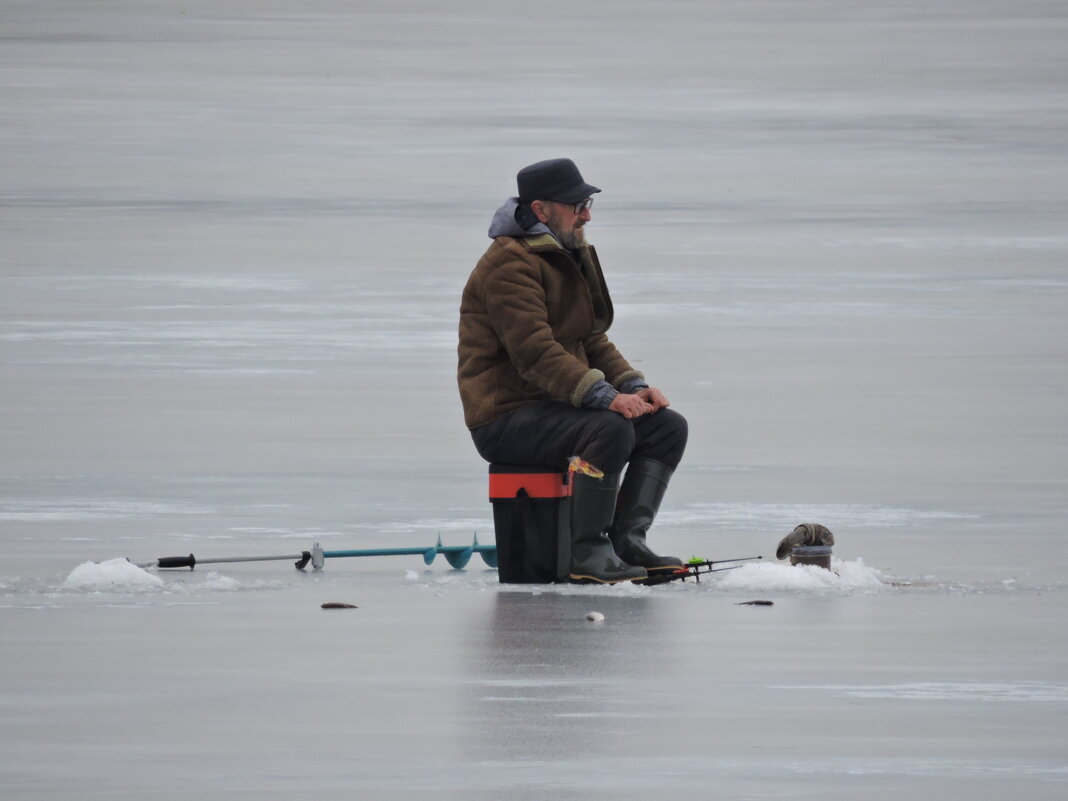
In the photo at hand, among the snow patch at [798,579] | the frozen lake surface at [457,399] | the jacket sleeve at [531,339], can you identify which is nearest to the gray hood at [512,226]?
the jacket sleeve at [531,339]

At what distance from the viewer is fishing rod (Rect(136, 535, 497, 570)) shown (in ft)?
29.2

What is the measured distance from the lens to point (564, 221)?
A: 9.04 meters

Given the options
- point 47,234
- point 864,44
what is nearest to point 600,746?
point 47,234

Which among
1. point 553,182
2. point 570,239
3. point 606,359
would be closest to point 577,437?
point 606,359

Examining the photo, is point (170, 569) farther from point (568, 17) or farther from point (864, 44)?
point (568, 17)

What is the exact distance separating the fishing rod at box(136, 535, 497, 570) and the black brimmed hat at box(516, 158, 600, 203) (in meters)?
1.27

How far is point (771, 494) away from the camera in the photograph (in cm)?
1059

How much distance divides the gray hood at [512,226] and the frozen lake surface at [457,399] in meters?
1.23

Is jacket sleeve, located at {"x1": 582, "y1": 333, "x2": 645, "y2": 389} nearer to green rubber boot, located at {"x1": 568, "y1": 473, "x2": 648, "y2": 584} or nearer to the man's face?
the man's face

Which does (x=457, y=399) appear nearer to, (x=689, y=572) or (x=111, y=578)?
(x=689, y=572)

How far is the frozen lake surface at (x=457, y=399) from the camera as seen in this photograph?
6.23 m

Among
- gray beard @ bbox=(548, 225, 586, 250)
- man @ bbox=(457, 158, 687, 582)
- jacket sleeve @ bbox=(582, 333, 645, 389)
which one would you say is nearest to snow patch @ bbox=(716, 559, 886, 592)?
man @ bbox=(457, 158, 687, 582)

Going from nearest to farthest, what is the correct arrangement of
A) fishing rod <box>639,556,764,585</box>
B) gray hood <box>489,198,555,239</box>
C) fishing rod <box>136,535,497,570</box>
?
fishing rod <box>639,556,764,585</box>, fishing rod <box>136,535,497,570</box>, gray hood <box>489,198,555,239</box>

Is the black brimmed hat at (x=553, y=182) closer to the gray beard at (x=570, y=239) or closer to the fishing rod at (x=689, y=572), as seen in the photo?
the gray beard at (x=570, y=239)
